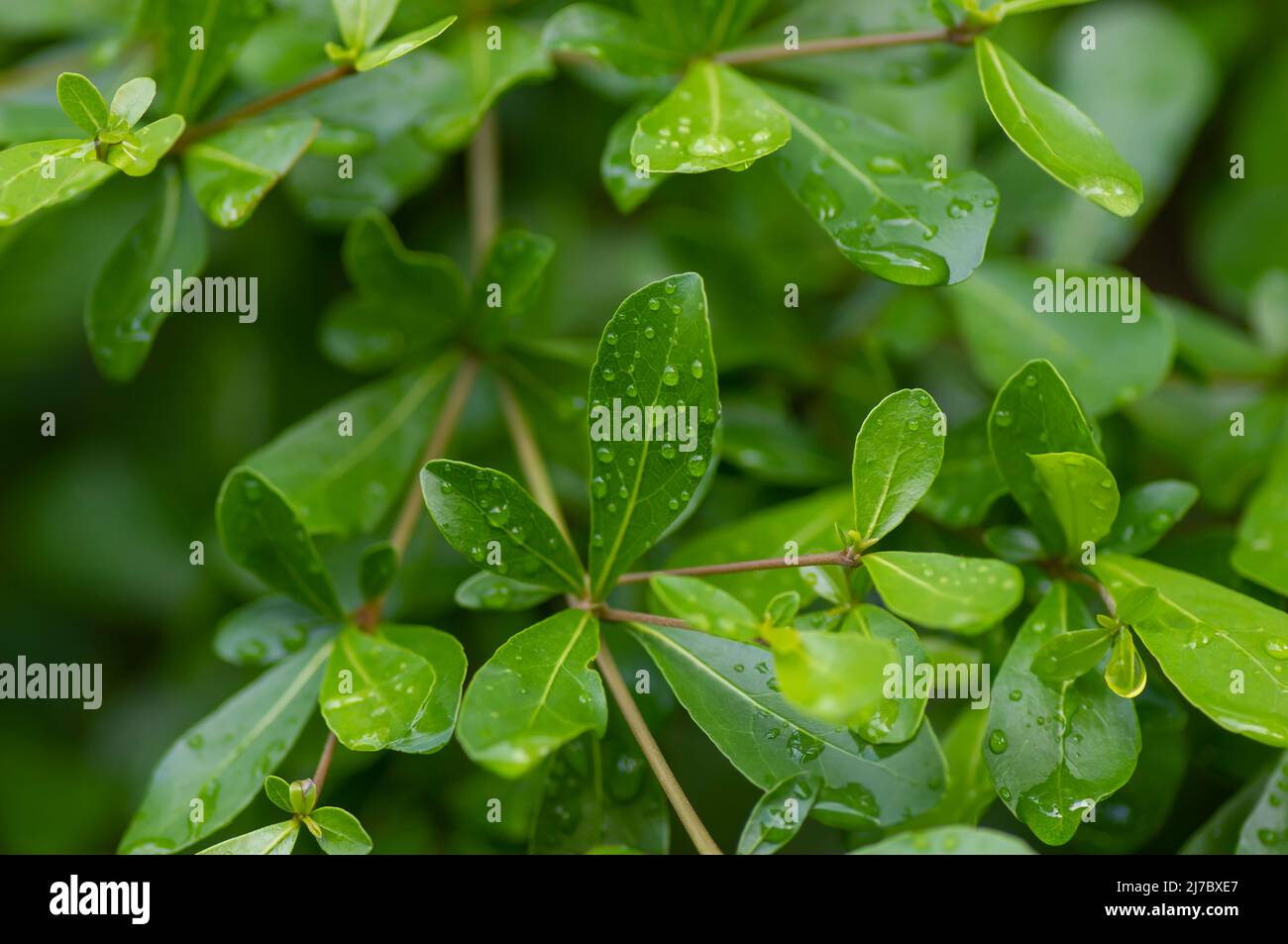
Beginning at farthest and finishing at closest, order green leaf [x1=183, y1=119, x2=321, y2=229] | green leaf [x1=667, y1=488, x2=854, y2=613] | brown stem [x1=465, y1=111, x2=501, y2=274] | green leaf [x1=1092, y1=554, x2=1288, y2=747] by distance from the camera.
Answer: brown stem [x1=465, y1=111, x2=501, y2=274]
green leaf [x1=667, y1=488, x2=854, y2=613]
green leaf [x1=183, y1=119, x2=321, y2=229]
green leaf [x1=1092, y1=554, x2=1288, y2=747]

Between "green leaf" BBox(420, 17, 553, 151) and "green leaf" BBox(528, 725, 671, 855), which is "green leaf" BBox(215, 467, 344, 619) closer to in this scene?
"green leaf" BBox(528, 725, 671, 855)

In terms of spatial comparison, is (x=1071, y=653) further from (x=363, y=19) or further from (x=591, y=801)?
(x=363, y=19)

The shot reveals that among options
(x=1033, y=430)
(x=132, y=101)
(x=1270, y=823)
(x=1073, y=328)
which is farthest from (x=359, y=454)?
(x=1270, y=823)

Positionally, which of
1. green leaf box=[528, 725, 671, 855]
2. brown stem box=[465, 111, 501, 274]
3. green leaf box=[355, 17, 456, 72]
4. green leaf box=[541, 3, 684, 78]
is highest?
green leaf box=[541, 3, 684, 78]

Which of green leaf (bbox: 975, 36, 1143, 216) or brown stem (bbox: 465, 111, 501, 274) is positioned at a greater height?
green leaf (bbox: 975, 36, 1143, 216)

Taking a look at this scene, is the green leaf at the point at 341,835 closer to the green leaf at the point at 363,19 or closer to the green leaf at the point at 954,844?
the green leaf at the point at 954,844

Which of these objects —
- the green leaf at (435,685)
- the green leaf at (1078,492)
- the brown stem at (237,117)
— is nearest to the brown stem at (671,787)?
→ the green leaf at (435,685)

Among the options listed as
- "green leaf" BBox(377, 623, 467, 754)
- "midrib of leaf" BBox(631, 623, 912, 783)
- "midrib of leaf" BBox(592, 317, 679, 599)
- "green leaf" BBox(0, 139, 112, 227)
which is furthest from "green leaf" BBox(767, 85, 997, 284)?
"green leaf" BBox(0, 139, 112, 227)
